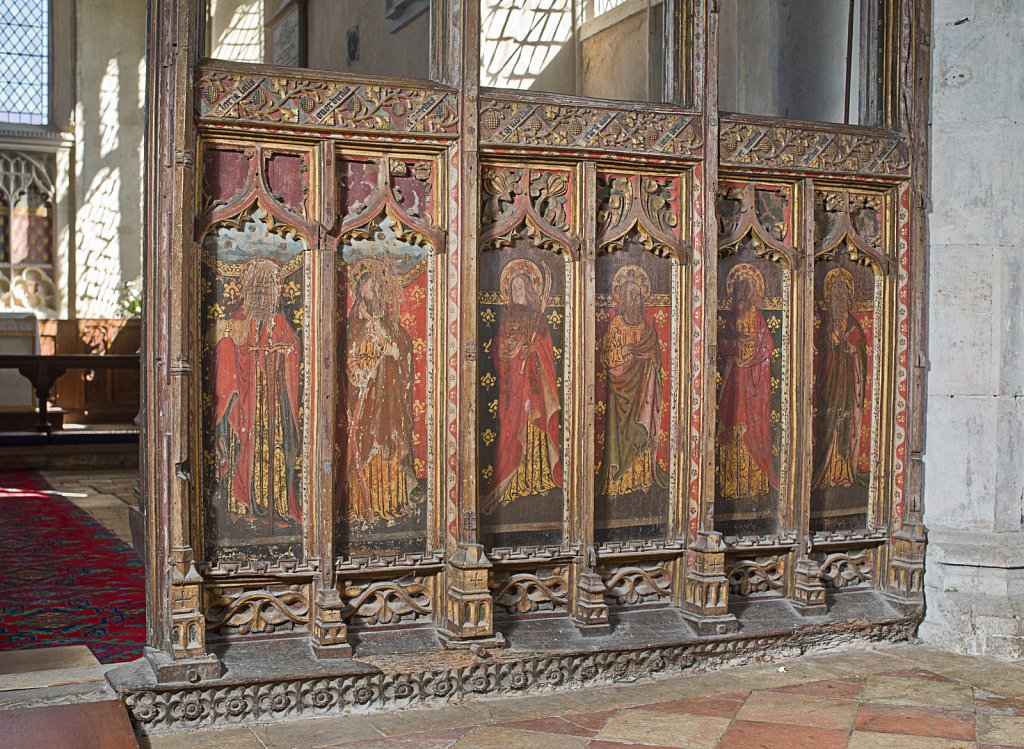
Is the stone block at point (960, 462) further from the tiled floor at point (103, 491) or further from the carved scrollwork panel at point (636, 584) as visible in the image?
the tiled floor at point (103, 491)

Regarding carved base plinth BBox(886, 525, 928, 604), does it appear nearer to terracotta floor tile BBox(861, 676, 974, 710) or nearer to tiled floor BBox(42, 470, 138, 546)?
terracotta floor tile BBox(861, 676, 974, 710)

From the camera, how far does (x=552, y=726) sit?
412 cm

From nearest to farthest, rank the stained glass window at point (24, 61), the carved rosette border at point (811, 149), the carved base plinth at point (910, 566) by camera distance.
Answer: the carved rosette border at point (811, 149)
the carved base plinth at point (910, 566)
the stained glass window at point (24, 61)

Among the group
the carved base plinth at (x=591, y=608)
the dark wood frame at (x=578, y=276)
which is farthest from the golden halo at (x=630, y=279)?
the carved base plinth at (x=591, y=608)

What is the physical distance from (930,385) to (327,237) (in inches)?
105

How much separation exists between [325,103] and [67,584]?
3091 millimetres

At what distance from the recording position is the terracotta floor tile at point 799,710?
4.18m

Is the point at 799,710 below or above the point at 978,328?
below

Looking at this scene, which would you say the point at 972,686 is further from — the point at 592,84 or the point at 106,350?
the point at 106,350

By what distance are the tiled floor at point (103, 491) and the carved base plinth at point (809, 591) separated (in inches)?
162

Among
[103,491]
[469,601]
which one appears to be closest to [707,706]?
[469,601]

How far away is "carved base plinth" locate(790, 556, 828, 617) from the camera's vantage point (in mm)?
5082

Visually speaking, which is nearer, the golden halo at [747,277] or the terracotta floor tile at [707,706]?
the terracotta floor tile at [707,706]

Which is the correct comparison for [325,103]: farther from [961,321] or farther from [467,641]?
[961,321]
